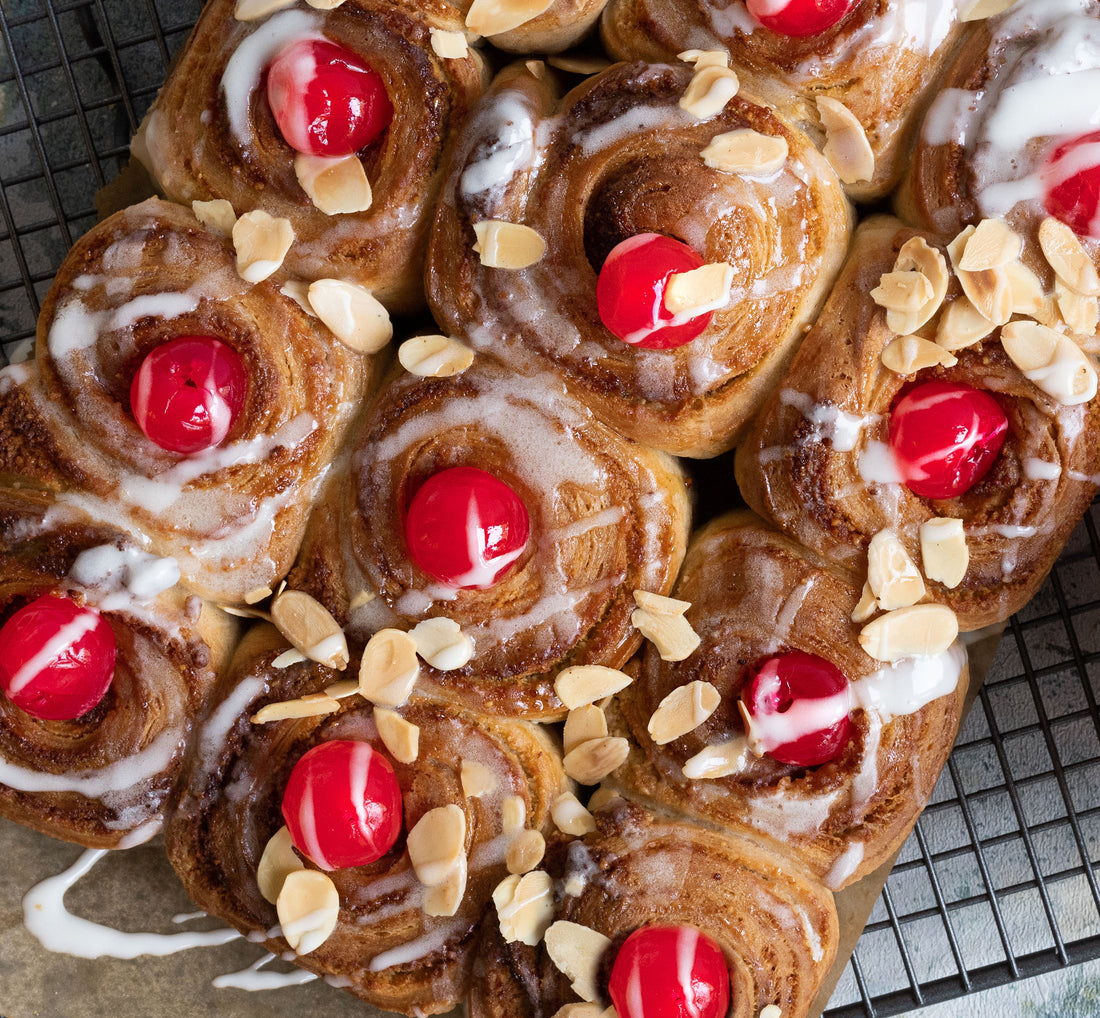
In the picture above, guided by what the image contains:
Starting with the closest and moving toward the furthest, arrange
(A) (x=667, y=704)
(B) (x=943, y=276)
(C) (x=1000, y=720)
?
(B) (x=943, y=276), (A) (x=667, y=704), (C) (x=1000, y=720)

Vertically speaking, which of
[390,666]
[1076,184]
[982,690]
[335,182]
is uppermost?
[335,182]

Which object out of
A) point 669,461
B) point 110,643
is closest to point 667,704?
point 669,461

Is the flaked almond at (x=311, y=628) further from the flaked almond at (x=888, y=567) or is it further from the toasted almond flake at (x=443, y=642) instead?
the flaked almond at (x=888, y=567)

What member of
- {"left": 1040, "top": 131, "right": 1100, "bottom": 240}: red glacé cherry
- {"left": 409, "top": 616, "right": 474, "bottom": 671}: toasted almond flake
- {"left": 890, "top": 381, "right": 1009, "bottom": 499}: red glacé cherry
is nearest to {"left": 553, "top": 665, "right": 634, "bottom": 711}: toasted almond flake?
{"left": 409, "top": 616, "right": 474, "bottom": 671}: toasted almond flake

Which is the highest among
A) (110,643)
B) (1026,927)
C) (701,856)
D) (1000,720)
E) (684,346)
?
(684,346)

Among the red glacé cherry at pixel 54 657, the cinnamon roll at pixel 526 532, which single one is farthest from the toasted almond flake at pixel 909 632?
the red glacé cherry at pixel 54 657

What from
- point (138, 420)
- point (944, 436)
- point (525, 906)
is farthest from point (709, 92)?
point (525, 906)

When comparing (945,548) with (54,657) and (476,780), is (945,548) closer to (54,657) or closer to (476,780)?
(476,780)

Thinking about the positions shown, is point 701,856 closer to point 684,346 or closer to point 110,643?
point 684,346
